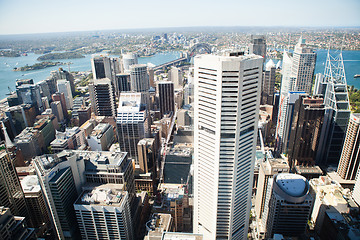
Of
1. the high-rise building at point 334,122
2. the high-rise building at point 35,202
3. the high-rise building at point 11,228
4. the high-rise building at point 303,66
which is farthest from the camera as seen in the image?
the high-rise building at point 303,66

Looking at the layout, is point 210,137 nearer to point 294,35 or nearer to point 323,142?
point 323,142

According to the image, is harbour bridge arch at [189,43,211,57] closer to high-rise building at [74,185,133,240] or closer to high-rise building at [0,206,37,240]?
high-rise building at [74,185,133,240]

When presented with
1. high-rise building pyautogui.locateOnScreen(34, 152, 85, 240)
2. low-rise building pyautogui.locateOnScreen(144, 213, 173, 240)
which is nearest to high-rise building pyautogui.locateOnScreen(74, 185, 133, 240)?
high-rise building pyautogui.locateOnScreen(34, 152, 85, 240)

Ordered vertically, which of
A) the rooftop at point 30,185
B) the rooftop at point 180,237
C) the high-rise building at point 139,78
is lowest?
the rooftop at point 30,185

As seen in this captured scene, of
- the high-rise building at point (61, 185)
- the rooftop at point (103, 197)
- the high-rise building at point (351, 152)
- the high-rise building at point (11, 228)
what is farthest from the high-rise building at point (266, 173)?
the high-rise building at point (11, 228)

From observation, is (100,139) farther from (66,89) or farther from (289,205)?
(66,89)

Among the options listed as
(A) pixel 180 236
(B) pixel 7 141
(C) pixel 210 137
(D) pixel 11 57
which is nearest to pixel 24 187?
(B) pixel 7 141

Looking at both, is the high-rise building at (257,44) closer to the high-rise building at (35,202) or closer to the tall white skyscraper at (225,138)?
the tall white skyscraper at (225,138)
